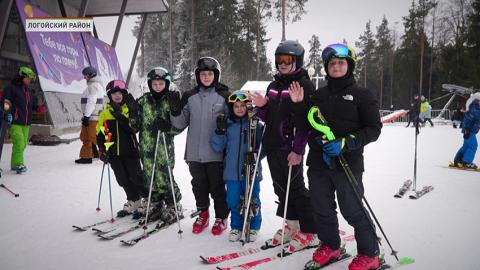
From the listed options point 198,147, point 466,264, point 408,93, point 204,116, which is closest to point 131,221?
point 198,147

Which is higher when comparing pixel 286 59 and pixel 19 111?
pixel 286 59

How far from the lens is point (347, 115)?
276 cm

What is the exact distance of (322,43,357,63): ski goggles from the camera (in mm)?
2766

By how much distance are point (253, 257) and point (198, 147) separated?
1417mm

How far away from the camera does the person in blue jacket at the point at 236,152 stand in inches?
139

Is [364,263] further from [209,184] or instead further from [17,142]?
[17,142]

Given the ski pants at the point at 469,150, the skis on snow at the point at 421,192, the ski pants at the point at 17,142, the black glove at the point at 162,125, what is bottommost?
the skis on snow at the point at 421,192

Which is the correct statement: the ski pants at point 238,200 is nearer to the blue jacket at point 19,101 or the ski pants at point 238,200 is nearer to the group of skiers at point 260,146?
the group of skiers at point 260,146

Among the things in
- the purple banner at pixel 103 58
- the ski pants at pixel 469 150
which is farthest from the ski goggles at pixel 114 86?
the purple banner at pixel 103 58

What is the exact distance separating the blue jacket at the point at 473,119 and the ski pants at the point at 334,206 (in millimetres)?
5984

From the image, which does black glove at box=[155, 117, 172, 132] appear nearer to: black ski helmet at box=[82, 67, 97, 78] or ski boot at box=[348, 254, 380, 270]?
ski boot at box=[348, 254, 380, 270]

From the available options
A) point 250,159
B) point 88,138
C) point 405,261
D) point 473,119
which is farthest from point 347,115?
point 88,138

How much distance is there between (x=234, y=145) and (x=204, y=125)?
18.3 inches

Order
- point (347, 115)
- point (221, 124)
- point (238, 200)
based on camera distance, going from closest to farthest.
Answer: point (347, 115) → point (221, 124) → point (238, 200)
